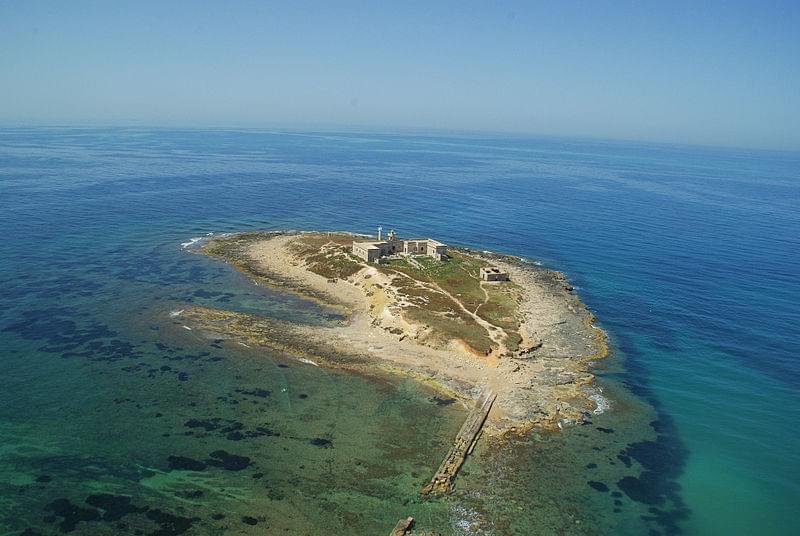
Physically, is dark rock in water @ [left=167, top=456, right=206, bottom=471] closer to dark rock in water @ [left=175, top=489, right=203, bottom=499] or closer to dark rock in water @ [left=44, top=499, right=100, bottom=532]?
dark rock in water @ [left=175, top=489, right=203, bottom=499]

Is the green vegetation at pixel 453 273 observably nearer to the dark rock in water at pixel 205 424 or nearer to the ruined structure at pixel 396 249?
the ruined structure at pixel 396 249

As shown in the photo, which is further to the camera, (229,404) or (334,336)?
(334,336)

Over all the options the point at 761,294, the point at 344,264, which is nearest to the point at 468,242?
the point at 344,264

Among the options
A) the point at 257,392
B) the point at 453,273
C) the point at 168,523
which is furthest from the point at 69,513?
the point at 453,273

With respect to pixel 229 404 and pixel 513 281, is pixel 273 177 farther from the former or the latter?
pixel 229 404

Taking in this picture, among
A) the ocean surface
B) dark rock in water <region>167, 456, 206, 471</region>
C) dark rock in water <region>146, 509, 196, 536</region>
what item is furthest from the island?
dark rock in water <region>167, 456, 206, 471</region>
